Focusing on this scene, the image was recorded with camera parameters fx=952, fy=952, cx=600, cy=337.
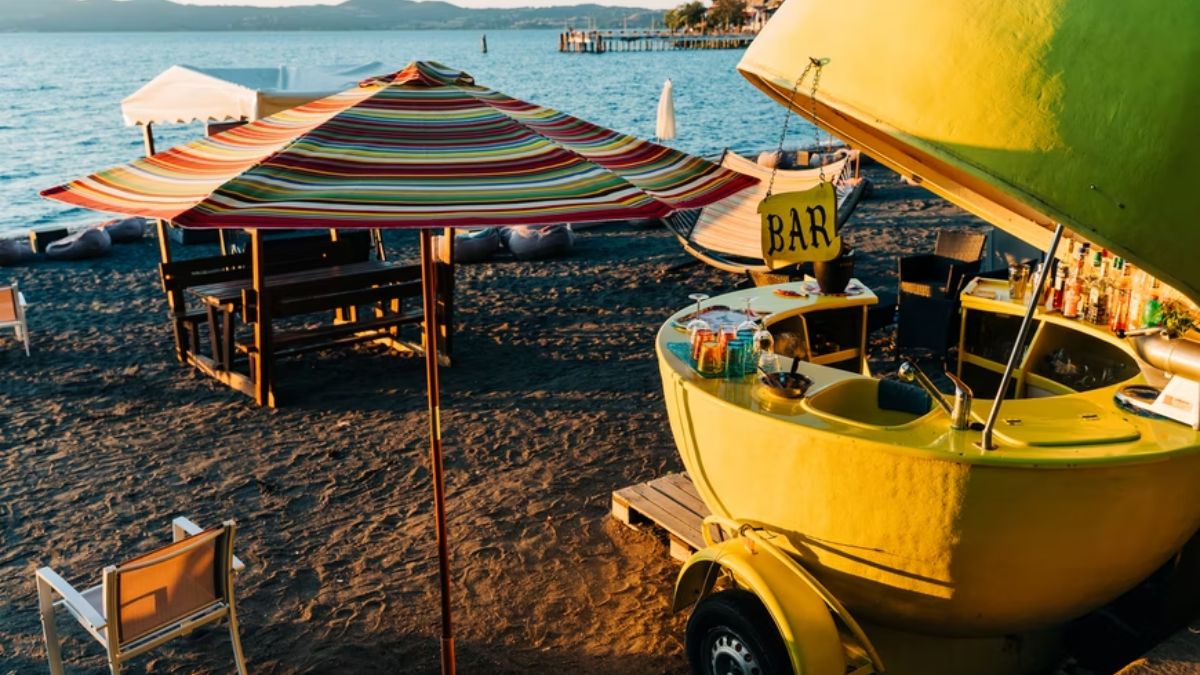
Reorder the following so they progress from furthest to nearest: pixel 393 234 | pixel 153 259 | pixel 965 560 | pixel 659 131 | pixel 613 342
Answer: pixel 659 131, pixel 393 234, pixel 153 259, pixel 613 342, pixel 965 560

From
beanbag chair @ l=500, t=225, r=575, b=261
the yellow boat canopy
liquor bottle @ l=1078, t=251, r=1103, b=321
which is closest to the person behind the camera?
the yellow boat canopy

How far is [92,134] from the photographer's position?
4978cm

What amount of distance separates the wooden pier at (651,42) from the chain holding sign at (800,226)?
5550 inches

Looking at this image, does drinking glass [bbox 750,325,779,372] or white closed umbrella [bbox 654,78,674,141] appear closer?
drinking glass [bbox 750,325,779,372]

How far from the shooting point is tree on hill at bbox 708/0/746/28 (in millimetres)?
152000

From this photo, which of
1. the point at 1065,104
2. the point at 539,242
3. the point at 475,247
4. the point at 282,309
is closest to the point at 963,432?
the point at 1065,104

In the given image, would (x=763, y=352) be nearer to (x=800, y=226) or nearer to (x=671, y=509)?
(x=800, y=226)

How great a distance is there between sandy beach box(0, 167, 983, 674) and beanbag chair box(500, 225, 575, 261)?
2.10 m

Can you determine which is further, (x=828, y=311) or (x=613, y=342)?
(x=613, y=342)

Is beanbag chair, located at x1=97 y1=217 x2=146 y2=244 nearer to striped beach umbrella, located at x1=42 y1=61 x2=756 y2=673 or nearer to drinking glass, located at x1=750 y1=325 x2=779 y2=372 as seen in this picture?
striped beach umbrella, located at x1=42 y1=61 x2=756 y2=673

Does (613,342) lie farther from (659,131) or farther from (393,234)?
(659,131)

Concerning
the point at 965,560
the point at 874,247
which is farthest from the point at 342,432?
the point at 874,247

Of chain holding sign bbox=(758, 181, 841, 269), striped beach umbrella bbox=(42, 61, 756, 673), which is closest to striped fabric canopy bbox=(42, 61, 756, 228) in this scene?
striped beach umbrella bbox=(42, 61, 756, 673)

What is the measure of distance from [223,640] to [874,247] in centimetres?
1153
